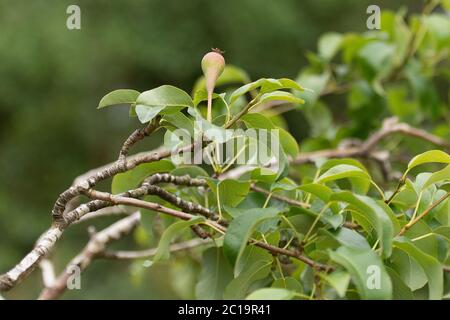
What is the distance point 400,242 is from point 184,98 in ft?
0.67

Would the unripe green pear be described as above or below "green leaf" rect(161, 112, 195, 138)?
above

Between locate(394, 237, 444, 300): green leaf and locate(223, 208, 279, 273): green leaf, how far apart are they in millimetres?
102

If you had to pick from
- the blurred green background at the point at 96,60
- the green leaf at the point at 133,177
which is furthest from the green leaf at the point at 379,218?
the blurred green background at the point at 96,60

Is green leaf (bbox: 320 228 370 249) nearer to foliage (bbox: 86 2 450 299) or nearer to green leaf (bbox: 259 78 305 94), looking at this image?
foliage (bbox: 86 2 450 299)

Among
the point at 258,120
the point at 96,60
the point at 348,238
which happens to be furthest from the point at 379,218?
the point at 96,60

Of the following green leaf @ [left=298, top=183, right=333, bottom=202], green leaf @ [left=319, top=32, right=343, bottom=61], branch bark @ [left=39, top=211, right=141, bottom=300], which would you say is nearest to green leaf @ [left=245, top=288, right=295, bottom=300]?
green leaf @ [left=298, top=183, right=333, bottom=202]

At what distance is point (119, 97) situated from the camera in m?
0.54

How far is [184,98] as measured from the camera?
21.0 inches

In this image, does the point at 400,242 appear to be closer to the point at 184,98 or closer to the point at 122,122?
the point at 184,98

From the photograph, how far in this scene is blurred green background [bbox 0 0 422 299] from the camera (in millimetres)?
3660

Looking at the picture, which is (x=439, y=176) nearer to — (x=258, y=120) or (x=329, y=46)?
(x=258, y=120)

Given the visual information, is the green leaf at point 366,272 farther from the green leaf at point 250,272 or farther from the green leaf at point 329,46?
the green leaf at point 329,46

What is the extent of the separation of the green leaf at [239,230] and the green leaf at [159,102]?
10 centimetres

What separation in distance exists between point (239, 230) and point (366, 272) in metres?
0.10
